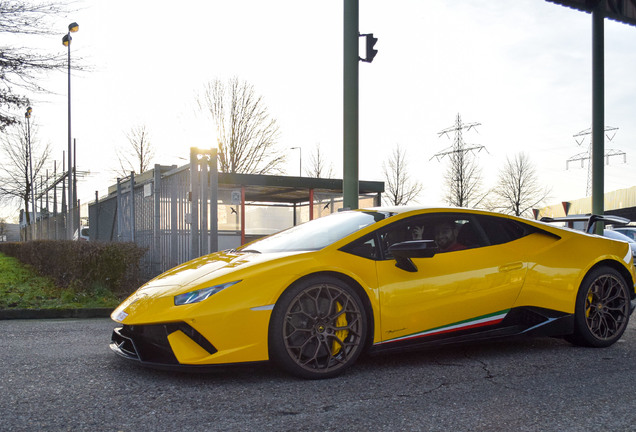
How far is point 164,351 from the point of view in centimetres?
363

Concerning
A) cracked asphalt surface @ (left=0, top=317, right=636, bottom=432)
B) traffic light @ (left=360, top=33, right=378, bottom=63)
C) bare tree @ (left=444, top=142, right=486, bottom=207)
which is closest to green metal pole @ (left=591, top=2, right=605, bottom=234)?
traffic light @ (left=360, top=33, right=378, bottom=63)

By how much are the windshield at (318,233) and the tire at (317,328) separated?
399 millimetres

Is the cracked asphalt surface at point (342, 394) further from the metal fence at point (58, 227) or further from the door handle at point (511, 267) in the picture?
the metal fence at point (58, 227)

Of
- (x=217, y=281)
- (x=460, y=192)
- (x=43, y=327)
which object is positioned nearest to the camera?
(x=217, y=281)

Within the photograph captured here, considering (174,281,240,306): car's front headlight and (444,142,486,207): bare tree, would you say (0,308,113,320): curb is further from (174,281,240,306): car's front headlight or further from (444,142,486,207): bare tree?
(444,142,486,207): bare tree

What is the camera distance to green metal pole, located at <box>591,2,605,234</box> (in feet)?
33.3

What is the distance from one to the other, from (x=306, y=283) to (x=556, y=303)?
2160 mm

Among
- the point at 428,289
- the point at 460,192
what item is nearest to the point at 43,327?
the point at 428,289

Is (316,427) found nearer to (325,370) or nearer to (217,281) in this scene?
(325,370)

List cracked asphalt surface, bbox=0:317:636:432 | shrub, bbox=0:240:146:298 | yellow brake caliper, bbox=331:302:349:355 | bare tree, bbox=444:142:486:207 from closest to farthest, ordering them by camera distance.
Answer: cracked asphalt surface, bbox=0:317:636:432, yellow brake caliper, bbox=331:302:349:355, shrub, bbox=0:240:146:298, bare tree, bbox=444:142:486:207

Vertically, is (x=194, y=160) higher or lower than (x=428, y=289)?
higher

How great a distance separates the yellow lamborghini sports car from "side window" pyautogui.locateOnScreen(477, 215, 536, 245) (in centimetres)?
1

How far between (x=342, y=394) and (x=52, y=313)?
16.3 ft

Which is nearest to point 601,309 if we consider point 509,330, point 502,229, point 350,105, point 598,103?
point 509,330
